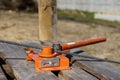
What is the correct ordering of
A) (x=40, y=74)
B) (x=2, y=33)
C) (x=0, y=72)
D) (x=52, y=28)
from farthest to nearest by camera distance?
(x=2, y=33)
(x=52, y=28)
(x=0, y=72)
(x=40, y=74)

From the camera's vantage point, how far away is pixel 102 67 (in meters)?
2.76

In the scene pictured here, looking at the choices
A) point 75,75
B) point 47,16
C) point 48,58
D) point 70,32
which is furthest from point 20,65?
point 70,32

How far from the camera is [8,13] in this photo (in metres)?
11.4

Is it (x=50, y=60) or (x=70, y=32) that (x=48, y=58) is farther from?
(x=70, y=32)

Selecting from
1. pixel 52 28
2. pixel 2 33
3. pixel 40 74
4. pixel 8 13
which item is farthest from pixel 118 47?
pixel 8 13

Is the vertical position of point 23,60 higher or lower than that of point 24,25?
higher

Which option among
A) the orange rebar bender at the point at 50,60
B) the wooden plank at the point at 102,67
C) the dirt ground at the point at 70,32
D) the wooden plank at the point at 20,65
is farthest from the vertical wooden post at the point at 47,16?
the dirt ground at the point at 70,32

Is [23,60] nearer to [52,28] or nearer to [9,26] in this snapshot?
[52,28]

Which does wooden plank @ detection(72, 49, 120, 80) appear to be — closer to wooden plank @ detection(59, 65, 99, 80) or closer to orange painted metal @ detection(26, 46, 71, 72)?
wooden plank @ detection(59, 65, 99, 80)

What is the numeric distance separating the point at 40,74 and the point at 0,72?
356 millimetres

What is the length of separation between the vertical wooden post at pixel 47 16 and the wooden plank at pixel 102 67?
0.69m

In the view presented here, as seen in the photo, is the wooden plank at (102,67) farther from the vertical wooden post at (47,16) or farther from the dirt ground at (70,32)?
the dirt ground at (70,32)

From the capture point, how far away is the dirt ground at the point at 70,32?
673cm

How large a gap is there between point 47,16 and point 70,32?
506cm
